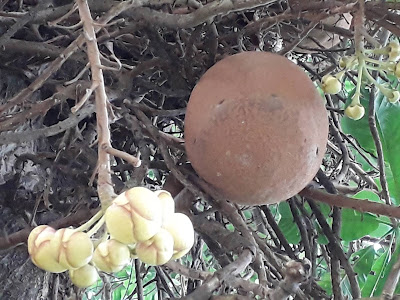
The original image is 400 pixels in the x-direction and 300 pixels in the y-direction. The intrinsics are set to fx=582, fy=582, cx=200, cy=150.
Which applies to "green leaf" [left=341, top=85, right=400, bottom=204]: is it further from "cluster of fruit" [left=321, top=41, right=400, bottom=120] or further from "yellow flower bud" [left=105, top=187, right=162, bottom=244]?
"yellow flower bud" [left=105, top=187, right=162, bottom=244]

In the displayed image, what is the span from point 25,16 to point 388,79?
50 centimetres

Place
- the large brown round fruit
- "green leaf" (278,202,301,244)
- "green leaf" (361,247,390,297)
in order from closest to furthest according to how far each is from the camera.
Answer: the large brown round fruit, "green leaf" (361,247,390,297), "green leaf" (278,202,301,244)

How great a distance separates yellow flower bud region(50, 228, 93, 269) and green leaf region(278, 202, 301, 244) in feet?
1.68

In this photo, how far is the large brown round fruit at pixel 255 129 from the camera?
1.70 ft

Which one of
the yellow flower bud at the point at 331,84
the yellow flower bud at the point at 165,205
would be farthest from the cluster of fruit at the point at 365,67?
the yellow flower bud at the point at 165,205

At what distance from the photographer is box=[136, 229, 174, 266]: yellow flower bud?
0.33 meters

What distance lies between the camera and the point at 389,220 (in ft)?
2.49

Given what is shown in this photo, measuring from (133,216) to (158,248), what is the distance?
0.03 m

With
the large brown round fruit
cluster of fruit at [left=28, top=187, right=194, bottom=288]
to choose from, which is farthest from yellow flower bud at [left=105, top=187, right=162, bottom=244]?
the large brown round fruit

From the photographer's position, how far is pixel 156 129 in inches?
24.4

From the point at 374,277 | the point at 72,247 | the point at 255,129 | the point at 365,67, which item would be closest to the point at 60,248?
the point at 72,247

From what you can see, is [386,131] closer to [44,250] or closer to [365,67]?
[365,67]

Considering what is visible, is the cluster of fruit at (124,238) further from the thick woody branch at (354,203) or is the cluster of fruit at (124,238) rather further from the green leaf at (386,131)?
the green leaf at (386,131)

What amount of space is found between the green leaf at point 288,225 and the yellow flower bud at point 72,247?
0.51 meters
